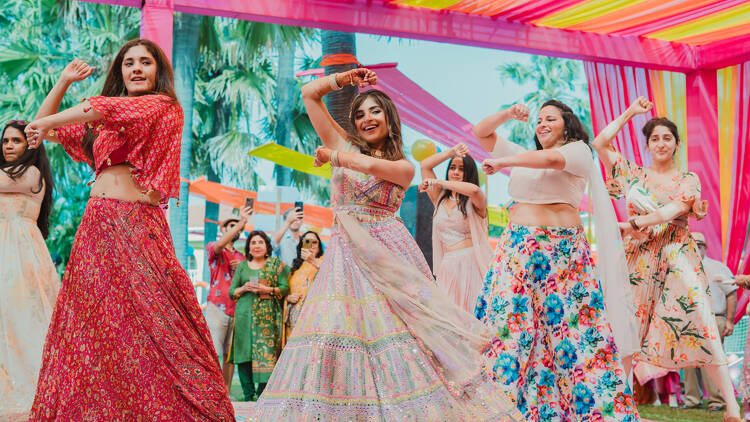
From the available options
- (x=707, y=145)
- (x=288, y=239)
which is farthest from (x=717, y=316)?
(x=288, y=239)

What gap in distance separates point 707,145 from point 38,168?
6460 mm

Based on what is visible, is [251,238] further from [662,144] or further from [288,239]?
[662,144]

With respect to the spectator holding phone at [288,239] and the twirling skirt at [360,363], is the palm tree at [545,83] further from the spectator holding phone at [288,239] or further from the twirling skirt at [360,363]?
the twirling skirt at [360,363]

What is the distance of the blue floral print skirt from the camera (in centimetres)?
372

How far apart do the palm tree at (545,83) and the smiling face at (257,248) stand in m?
8.34

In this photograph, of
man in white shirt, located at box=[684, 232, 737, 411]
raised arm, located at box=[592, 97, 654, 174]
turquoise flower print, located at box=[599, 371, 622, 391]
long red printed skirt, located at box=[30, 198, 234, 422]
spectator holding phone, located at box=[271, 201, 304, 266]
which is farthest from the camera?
spectator holding phone, located at box=[271, 201, 304, 266]

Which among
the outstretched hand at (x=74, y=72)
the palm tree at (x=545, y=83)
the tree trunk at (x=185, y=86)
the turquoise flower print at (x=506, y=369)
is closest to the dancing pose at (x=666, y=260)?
the turquoise flower print at (x=506, y=369)

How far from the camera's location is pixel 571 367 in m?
3.76

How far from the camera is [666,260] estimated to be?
198 inches

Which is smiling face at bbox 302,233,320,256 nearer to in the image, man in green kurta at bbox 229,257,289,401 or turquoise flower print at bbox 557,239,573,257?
man in green kurta at bbox 229,257,289,401

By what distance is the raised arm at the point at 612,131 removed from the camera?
14.6 feet

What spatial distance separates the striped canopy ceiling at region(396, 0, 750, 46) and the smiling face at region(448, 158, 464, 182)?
171cm

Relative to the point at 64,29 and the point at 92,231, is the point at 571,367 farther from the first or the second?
the point at 64,29

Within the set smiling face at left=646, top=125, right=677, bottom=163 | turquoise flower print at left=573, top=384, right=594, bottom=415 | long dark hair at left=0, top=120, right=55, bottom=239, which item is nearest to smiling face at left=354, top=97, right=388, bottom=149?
turquoise flower print at left=573, top=384, right=594, bottom=415
